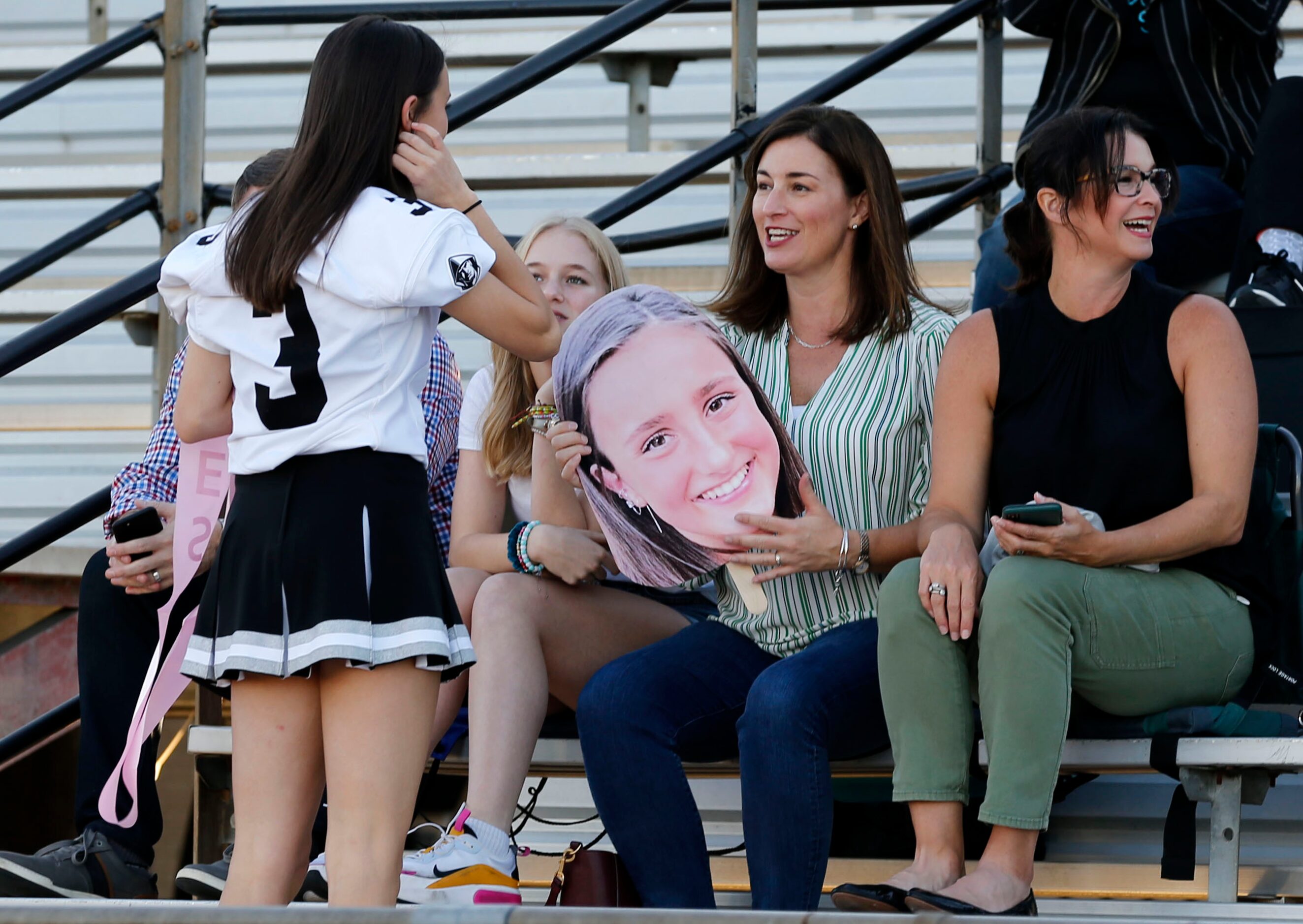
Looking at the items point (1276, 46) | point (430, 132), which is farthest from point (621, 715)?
point (1276, 46)

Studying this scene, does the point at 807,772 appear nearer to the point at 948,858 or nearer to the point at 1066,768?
the point at 948,858

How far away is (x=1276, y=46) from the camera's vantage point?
3.15m

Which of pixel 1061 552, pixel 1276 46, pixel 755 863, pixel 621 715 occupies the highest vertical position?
pixel 1276 46

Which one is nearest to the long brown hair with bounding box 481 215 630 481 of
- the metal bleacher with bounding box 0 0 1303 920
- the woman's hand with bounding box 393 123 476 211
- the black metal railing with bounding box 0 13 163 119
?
the woman's hand with bounding box 393 123 476 211

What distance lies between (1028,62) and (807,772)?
3380 millimetres

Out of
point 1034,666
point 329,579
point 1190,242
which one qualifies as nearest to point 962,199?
point 1190,242

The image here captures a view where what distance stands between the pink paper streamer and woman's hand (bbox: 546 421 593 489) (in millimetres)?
421

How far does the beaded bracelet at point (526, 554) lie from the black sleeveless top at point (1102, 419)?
2.05 feet

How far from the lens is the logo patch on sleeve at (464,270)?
170 cm

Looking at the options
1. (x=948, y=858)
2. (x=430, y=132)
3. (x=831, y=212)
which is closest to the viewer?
(x=430, y=132)

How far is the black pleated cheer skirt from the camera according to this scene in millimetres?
1654

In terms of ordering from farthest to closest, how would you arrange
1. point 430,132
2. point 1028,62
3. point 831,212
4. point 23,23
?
point 23,23, point 1028,62, point 831,212, point 430,132

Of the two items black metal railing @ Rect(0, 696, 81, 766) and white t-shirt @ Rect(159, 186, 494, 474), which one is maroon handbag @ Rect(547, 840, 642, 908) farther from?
black metal railing @ Rect(0, 696, 81, 766)

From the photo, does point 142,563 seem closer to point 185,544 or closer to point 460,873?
point 185,544
